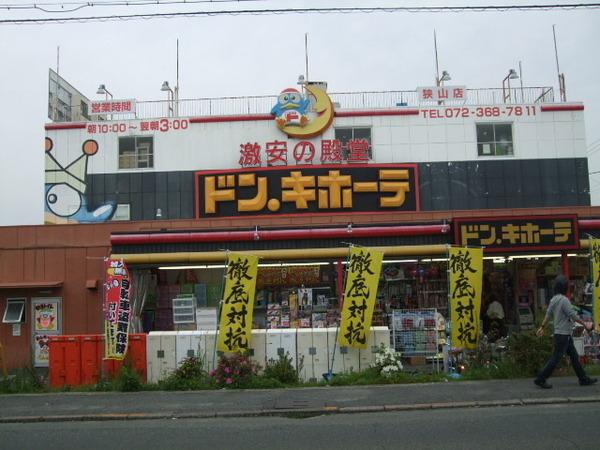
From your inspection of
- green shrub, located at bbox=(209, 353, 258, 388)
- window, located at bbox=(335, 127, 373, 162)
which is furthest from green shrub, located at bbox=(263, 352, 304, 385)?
window, located at bbox=(335, 127, 373, 162)

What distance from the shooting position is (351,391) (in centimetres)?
1270

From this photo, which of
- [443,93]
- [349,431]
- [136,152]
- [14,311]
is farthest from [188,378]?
[443,93]

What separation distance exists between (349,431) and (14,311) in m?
13.6

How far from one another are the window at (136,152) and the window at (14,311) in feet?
27.8

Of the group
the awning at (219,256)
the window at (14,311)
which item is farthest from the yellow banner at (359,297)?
the window at (14,311)

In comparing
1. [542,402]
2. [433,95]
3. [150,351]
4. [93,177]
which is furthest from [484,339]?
[93,177]

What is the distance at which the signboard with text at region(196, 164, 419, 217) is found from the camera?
23203 millimetres

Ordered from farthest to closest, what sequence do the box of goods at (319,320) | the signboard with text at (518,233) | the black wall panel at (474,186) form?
the black wall panel at (474,186) < the box of goods at (319,320) < the signboard with text at (518,233)

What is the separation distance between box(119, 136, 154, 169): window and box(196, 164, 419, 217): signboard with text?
3862 millimetres

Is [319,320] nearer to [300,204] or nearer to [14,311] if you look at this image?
[300,204]

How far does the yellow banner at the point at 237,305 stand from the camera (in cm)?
1411

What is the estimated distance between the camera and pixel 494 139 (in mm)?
26062

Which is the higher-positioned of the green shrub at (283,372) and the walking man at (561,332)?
the walking man at (561,332)

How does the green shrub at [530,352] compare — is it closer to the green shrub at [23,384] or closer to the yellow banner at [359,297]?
the yellow banner at [359,297]
